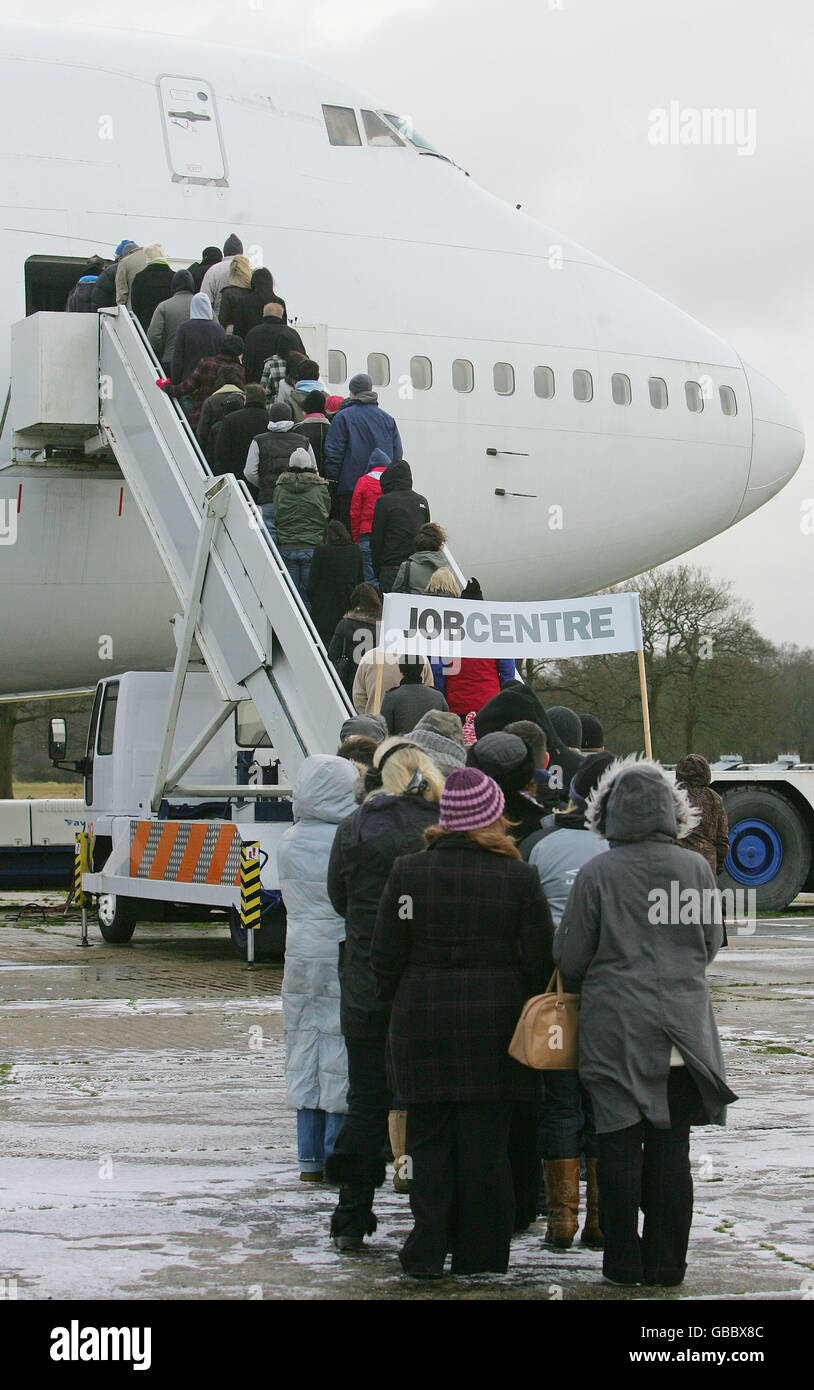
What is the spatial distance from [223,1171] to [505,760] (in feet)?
5.72

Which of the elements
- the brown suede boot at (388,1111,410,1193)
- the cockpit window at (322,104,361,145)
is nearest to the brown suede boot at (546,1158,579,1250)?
the brown suede boot at (388,1111,410,1193)

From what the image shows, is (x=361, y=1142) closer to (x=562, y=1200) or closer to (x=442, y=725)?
(x=562, y=1200)

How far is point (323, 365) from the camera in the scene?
14.3 metres

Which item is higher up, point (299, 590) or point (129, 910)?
point (299, 590)

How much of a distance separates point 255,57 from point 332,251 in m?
2.14

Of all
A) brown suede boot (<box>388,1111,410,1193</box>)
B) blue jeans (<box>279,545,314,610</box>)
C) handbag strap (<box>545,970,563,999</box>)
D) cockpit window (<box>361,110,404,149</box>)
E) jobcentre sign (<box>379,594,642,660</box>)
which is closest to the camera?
handbag strap (<box>545,970,563,999</box>)

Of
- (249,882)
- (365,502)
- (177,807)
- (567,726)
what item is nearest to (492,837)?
(567,726)

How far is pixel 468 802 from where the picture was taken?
4980 mm

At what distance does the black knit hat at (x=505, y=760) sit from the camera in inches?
218

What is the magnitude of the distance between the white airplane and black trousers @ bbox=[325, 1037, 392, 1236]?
933 centimetres

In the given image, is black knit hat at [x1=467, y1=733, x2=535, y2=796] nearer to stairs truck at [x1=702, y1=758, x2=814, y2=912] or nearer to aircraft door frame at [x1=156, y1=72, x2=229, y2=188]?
aircraft door frame at [x1=156, y1=72, x2=229, y2=188]

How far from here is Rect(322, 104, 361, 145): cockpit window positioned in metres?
15.6

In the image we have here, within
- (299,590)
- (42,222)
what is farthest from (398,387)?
(299,590)
